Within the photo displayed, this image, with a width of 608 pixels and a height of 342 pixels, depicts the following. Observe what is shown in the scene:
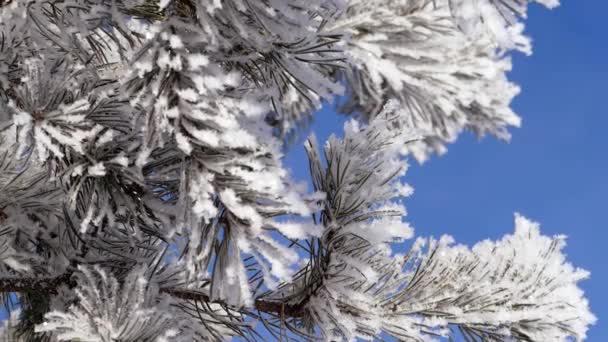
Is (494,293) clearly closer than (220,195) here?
No

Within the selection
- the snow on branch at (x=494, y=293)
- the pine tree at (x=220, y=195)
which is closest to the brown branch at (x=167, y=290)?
the pine tree at (x=220, y=195)

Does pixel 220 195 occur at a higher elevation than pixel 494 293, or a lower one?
lower

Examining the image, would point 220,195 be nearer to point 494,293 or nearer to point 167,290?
point 167,290

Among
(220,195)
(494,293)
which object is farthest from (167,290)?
(494,293)

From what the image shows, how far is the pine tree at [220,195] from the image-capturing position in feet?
3.94

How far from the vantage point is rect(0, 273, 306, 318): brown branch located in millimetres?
1604

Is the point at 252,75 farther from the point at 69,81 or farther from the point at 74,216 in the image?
the point at 74,216

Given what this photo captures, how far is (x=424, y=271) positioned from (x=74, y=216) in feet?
2.73

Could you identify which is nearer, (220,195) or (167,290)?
(220,195)

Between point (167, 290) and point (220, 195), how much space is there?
0.57 m

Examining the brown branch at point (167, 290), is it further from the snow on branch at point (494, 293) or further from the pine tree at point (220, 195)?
the snow on branch at point (494, 293)

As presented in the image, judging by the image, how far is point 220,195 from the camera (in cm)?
119

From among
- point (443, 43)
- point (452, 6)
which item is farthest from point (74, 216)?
point (443, 43)

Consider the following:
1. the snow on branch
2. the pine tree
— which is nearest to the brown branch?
the pine tree
